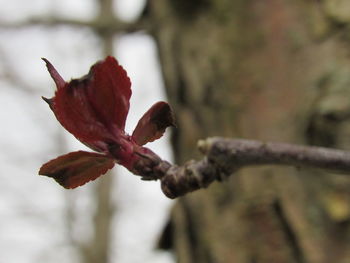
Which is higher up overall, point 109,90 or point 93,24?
point 93,24

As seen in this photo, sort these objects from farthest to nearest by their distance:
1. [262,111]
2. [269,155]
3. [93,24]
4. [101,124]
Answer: [93,24], [262,111], [101,124], [269,155]

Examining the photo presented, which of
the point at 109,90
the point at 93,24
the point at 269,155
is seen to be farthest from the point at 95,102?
the point at 93,24

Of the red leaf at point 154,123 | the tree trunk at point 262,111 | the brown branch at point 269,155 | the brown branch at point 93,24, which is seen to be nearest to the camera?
the brown branch at point 269,155

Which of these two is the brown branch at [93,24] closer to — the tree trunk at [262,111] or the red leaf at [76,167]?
the tree trunk at [262,111]

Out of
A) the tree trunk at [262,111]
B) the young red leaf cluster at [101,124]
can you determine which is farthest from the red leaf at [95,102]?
the tree trunk at [262,111]

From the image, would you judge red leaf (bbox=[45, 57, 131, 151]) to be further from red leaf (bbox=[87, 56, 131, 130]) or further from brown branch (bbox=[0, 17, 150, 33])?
brown branch (bbox=[0, 17, 150, 33])

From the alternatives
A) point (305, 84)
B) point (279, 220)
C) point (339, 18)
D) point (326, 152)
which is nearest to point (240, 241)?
point (279, 220)

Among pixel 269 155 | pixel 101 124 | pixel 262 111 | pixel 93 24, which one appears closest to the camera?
pixel 269 155

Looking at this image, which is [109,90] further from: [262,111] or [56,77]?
[262,111]
